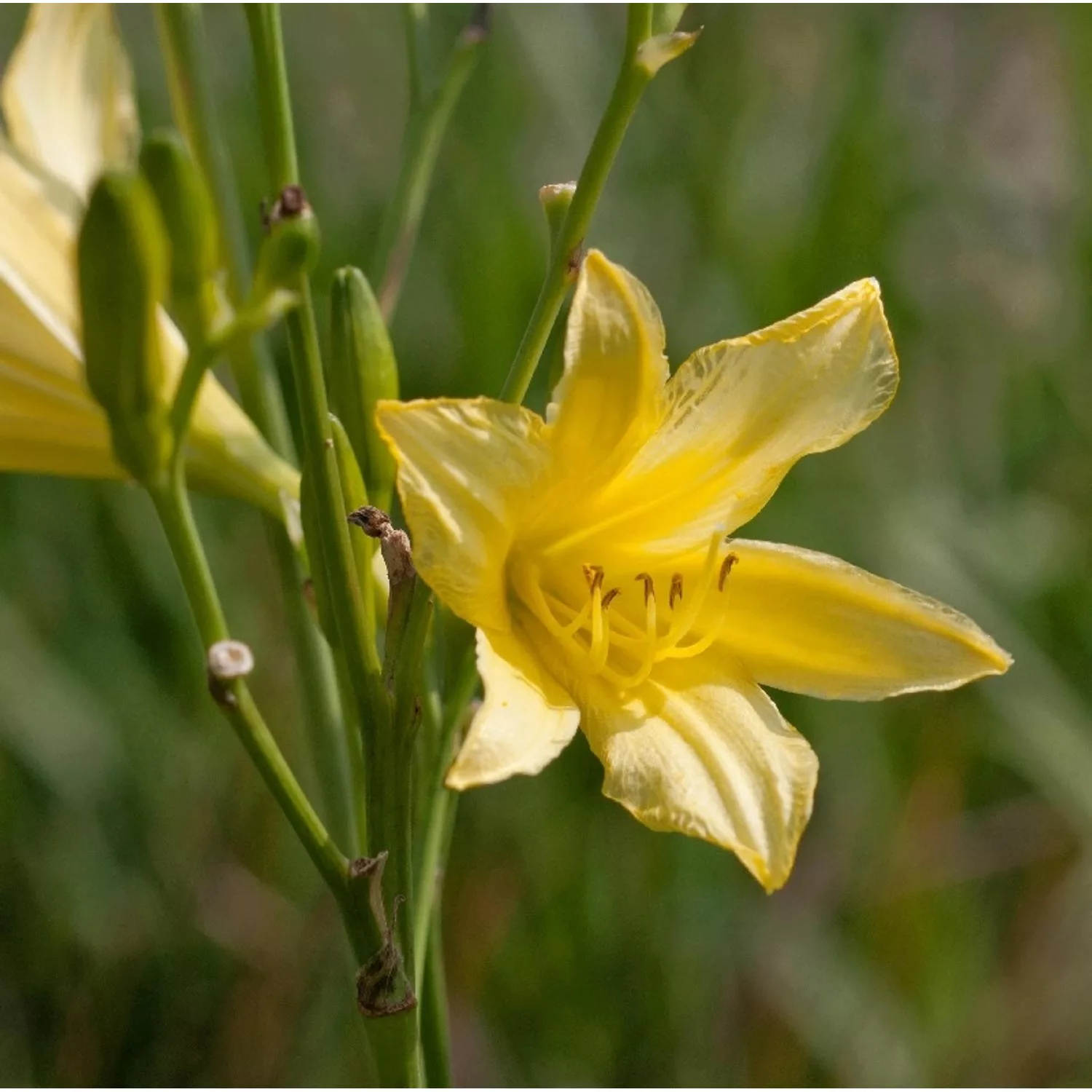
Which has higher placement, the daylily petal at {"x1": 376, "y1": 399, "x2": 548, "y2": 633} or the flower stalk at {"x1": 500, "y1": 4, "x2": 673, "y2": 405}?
the flower stalk at {"x1": 500, "y1": 4, "x2": 673, "y2": 405}

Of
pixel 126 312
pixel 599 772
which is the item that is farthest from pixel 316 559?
pixel 599 772

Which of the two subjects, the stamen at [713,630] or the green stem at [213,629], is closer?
the green stem at [213,629]

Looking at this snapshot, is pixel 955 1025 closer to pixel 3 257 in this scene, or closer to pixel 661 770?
pixel 661 770

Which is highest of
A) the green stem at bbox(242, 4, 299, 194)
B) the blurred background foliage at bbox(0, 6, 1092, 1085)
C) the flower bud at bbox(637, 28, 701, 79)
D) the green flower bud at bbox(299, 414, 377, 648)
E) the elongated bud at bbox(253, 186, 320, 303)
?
the flower bud at bbox(637, 28, 701, 79)

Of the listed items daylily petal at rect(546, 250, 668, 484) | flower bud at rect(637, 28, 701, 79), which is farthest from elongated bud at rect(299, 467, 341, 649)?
flower bud at rect(637, 28, 701, 79)

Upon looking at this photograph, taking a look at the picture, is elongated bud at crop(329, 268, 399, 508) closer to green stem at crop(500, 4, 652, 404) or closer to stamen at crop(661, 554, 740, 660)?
green stem at crop(500, 4, 652, 404)

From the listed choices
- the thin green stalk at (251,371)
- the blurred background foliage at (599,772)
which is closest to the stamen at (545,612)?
the thin green stalk at (251,371)

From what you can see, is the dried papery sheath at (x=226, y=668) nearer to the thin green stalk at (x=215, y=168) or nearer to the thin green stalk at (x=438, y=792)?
the thin green stalk at (x=438, y=792)
